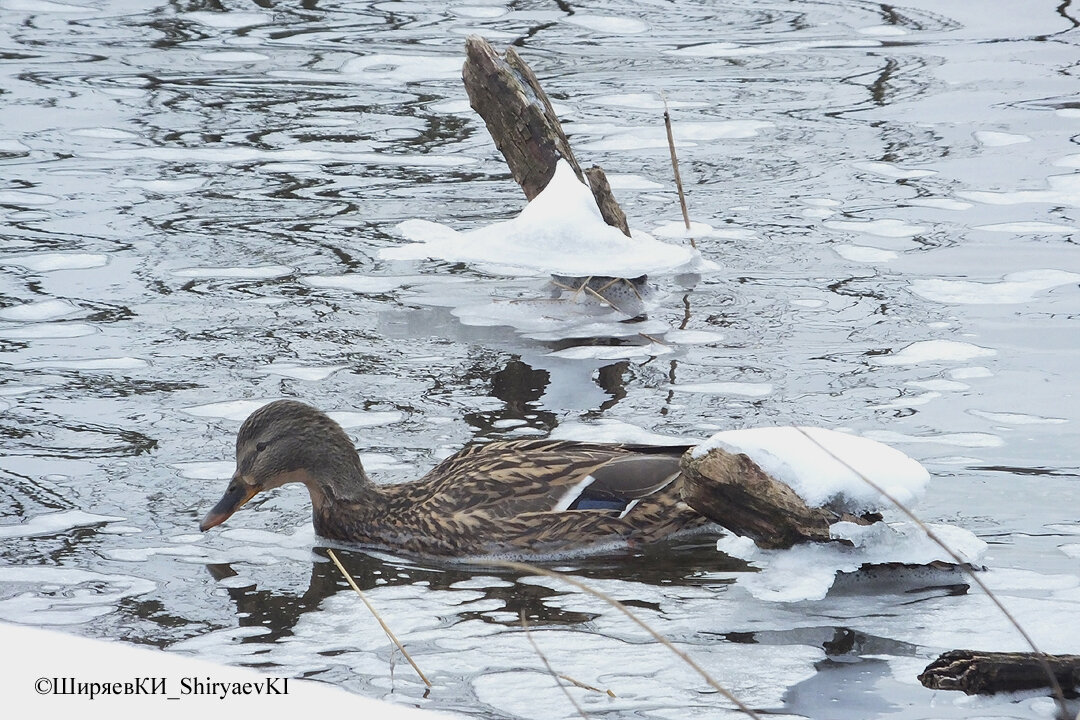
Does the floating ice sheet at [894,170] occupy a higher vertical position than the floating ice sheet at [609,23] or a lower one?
lower

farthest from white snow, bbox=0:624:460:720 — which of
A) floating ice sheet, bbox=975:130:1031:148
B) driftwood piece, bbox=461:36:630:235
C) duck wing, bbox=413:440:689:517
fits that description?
floating ice sheet, bbox=975:130:1031:148

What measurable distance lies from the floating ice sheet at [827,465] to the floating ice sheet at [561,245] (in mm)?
2844

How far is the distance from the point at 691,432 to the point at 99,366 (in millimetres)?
2706

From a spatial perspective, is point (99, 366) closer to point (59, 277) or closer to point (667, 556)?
point (59, 277)

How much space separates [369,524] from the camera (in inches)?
237

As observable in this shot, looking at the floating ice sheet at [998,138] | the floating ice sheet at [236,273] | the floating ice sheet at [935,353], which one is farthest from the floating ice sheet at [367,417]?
the floating ice sheet at [998,138]

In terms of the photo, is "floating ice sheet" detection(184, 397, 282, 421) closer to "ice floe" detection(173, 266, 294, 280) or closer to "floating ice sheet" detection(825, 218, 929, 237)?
"ice floe" detection(173, 266, 294, 280)

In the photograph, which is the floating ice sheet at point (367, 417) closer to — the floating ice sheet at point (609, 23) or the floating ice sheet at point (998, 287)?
the floating ice sheet at point (998, 287)

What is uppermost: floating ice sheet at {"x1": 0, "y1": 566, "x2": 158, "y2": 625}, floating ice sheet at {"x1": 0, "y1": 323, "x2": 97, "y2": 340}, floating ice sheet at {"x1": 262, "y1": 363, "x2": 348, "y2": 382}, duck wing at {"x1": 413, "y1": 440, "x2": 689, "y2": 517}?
duck wing at {"x1": 413, "y1": 440, "x2": 689, "y2": 517}

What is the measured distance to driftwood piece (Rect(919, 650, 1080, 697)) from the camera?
13.5 feet

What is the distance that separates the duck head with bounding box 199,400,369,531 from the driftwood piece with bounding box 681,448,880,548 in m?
1.43

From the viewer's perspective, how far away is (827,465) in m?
5.10

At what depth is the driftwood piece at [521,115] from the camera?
28.1 ft

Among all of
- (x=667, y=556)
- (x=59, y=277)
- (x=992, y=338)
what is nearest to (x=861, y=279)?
(x=992, y=338)
